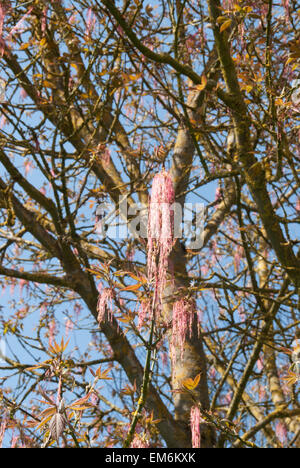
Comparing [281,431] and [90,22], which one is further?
[281,431]

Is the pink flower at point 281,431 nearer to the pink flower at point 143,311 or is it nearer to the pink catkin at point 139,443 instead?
the pink catkin at point 139,443

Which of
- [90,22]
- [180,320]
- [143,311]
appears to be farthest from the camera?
[90,22]

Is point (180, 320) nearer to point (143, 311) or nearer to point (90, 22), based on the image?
point (143, 311)

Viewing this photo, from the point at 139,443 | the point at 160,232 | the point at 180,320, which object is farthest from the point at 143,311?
the point at 139,443

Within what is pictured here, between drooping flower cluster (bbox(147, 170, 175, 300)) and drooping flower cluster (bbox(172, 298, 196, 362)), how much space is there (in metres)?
0.26

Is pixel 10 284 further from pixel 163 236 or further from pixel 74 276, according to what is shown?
pixel 163 236

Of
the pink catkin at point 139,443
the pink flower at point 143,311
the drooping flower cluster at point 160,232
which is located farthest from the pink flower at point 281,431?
the drooping flower cluster at point 160,232

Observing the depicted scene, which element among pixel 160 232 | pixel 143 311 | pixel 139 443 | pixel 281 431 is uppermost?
pixel 281 431

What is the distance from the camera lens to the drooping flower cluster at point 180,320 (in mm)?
1843

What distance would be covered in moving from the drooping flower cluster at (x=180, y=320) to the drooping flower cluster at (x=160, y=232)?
10.4 inches

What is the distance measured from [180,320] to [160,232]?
493 mm

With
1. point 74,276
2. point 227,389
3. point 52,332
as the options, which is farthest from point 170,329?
point 227,389

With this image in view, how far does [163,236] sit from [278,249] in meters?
1.45

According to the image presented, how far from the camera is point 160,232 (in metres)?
1.62
